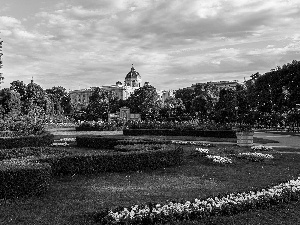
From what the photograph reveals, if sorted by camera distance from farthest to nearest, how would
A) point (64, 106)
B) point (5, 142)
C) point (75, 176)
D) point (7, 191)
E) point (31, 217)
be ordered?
point (64, 106) < point (5, 142) < point (75, 176) < point (7, 191) < point (31, 217)

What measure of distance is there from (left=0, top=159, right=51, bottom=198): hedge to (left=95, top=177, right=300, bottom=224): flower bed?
251cm

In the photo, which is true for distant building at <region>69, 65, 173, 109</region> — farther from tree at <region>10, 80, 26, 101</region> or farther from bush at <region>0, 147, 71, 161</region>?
bush at <region>0, 147, 71, 161</region>

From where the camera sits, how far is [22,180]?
770cm

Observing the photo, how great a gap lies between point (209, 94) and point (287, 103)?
2208cm

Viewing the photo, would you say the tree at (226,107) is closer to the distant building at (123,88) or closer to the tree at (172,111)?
the tree at (172,111)

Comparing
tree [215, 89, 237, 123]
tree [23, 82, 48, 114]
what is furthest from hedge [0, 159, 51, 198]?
tree [23, 82, 48, 114]

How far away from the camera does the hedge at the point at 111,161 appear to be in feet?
33.5

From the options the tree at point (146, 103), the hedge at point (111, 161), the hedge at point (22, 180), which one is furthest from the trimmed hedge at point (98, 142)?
the tree at point (146, 103)

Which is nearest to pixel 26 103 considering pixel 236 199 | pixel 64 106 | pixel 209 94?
pixel 64 106

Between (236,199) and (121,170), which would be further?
(121,170)

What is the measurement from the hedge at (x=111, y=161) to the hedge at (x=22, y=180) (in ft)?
6.53

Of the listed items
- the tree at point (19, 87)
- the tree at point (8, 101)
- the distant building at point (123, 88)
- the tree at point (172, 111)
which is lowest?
the tree at point (172, 111)

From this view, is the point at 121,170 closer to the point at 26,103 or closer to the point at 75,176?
the point at 75,176

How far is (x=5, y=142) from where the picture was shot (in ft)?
60.8
